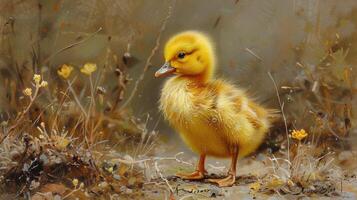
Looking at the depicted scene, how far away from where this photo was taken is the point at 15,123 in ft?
9.65

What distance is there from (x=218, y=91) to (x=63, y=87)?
1.77 feet

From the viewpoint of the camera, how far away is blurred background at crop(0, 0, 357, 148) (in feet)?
9.75

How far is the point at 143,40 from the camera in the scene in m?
2.99

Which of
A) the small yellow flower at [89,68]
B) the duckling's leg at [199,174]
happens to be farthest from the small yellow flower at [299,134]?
the small yellow flower at [89,68]

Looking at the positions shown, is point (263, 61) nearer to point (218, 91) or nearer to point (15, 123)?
point (218, 91)

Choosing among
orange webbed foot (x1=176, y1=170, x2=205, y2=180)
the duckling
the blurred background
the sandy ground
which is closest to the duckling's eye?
the duckling

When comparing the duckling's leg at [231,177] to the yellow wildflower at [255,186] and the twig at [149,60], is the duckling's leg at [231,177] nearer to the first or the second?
the yellow wildflower at [255,186]

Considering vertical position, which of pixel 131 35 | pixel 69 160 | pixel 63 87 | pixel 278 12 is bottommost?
pixel 69 160

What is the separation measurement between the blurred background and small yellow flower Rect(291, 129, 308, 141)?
1.8 inches

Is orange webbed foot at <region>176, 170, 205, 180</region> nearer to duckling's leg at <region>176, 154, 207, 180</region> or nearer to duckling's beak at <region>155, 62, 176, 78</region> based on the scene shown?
duckling's leg at <region>176, 154, 207, 180</region>

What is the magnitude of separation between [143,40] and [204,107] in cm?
35

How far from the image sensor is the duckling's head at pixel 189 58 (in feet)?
9.33

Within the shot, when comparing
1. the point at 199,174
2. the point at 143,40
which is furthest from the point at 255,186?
the point at 143,40

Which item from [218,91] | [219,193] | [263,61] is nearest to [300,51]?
[263,61]
